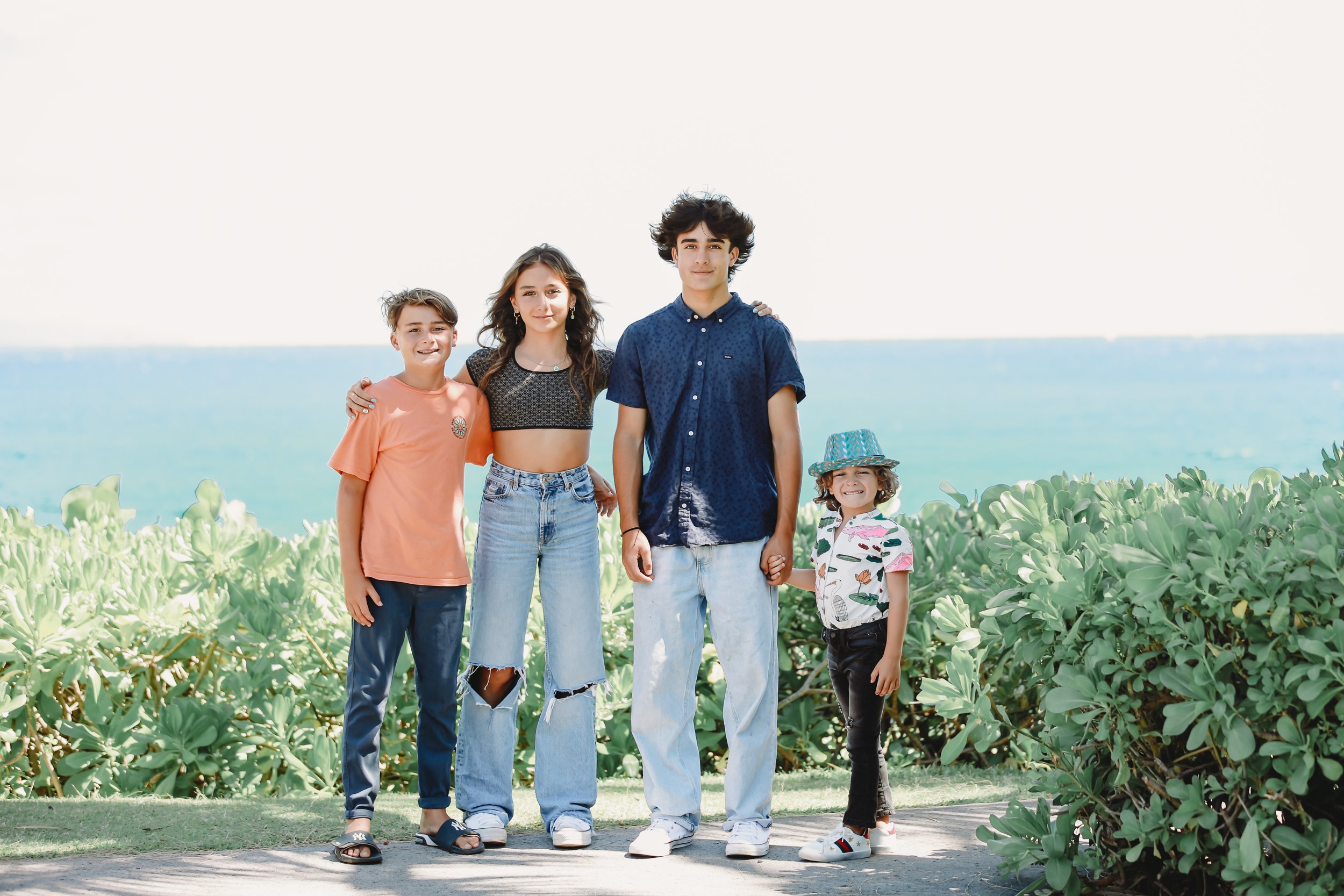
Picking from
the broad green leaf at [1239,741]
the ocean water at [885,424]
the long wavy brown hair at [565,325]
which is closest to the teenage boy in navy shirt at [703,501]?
the long wavy brown hair at [565,325]

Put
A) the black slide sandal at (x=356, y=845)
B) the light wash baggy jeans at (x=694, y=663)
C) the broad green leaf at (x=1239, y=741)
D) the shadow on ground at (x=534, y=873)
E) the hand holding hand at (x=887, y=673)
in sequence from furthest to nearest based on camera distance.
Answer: the light wash baggy jeans at (x=694, y=663) → the hand holding hand at (x=887, y=673) → the black slide sandal at (x=356, y=845) → the shadow on ground at (x=534, y=873) → the broad green leaf at (x=1239, y=741)

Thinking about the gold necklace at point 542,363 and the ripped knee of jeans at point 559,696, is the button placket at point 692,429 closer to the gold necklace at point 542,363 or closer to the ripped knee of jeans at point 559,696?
the gold necklace at point 542,363

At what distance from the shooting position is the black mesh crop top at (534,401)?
149 inches

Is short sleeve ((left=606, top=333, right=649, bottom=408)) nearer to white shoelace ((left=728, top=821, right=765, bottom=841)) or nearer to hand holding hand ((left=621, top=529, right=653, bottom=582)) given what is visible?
hand holding hand ((left=621, top=529, right=653, bottom=582))

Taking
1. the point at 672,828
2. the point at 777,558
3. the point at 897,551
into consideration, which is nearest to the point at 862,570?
the point at 897,551

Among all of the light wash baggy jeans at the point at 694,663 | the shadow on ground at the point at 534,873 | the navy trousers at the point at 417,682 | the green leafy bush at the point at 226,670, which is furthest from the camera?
the green leafy bush at the point at 226,670

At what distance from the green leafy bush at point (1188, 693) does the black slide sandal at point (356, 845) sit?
1.61m

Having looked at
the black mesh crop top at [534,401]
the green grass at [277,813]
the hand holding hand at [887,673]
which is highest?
the black mesh crop top at [534,401]

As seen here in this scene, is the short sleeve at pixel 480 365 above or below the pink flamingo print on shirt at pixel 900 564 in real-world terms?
above

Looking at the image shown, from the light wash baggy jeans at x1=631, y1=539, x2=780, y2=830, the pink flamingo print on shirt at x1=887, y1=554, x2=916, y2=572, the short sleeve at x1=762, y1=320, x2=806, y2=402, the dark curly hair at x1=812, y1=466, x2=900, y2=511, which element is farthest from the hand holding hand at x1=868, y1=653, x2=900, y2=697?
the short sleeve at x1=762, y1=320, x2=806, y2=402

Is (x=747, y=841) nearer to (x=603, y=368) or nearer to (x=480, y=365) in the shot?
(x=603, y=368)

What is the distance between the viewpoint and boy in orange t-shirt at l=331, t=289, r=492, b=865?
3.53 meters

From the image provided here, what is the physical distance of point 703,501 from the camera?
3.67 metres

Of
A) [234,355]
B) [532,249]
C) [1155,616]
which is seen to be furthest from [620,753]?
[234,355]
